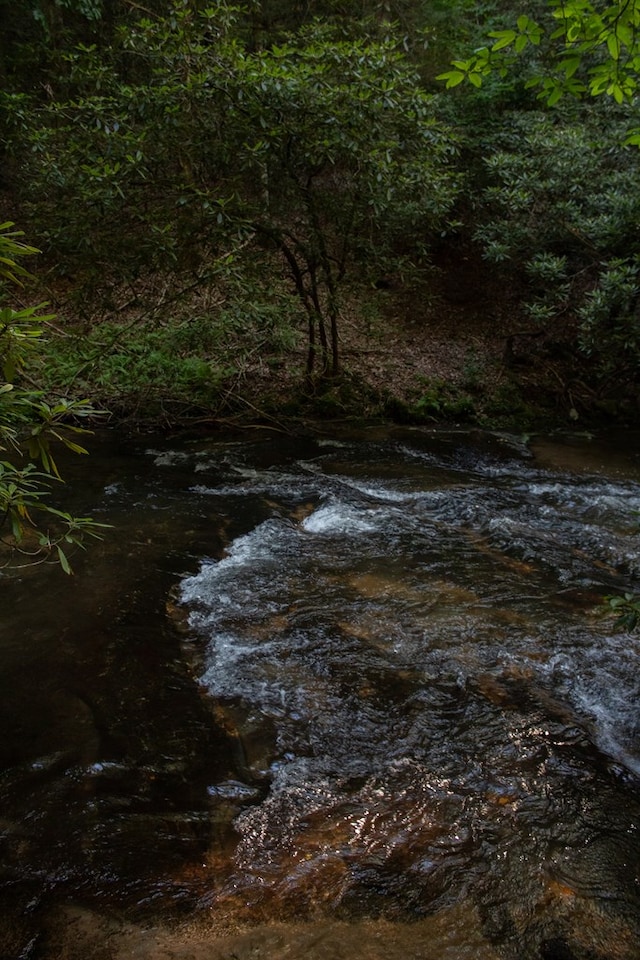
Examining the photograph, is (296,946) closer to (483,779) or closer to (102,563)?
(483,779)

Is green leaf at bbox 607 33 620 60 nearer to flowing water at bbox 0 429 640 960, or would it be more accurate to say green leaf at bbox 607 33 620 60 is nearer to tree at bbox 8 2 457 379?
flowing water at bbox 0 429 640 960

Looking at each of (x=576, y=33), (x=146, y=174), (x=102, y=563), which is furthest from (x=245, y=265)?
(x=576, y=33)

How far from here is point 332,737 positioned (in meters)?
3.06

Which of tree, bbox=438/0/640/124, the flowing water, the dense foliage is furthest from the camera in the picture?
Answer: the dense foliage

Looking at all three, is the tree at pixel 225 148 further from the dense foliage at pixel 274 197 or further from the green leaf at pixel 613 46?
the green leaf at pixel 613 46

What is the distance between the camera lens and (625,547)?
5.44 meters

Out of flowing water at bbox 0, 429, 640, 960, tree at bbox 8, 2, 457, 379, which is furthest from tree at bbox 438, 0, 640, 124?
tree at bbox 8, 2, 457, 379

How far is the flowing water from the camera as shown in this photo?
7.23 ft

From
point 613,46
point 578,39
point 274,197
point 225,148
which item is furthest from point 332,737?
point 274,197

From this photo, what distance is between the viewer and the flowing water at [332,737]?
2.21m

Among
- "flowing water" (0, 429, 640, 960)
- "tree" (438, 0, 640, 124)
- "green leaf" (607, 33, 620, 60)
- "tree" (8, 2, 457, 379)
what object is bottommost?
"flowing water" (0, 429, 640, 960)

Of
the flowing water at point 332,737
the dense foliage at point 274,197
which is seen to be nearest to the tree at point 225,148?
the dense foliage at point 274,197

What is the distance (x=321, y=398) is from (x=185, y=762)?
740 cm

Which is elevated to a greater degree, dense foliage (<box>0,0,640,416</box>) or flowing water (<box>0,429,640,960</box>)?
dense foliage (<box>0,0,640,416</box>)
